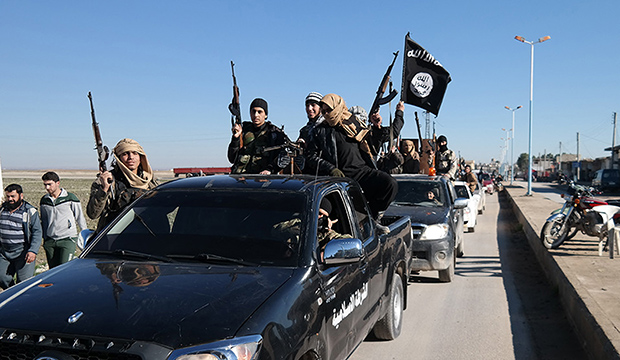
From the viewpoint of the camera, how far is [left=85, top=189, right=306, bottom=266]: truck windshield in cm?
357

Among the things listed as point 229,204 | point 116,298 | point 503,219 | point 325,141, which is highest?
point 325,141

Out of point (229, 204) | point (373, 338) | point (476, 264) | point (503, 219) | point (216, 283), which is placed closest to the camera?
point (216, 283)

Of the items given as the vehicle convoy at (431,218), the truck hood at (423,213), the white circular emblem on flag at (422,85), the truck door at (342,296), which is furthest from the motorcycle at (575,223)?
the truck door at (342,296)

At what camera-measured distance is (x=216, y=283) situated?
3.10 m

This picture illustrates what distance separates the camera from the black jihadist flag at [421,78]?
1098cm

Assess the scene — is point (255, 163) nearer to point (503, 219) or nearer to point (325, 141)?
point (325, 141)

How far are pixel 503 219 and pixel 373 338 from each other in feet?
55.8

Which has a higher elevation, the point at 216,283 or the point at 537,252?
the point at 216,283

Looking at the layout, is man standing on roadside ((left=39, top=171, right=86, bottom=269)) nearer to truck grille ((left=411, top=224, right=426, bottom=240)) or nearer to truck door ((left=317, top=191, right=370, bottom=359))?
truck door ((left=317, top=191, right=370, bottom=359))

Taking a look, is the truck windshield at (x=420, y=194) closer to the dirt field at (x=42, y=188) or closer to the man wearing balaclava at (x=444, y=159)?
the man wearing balaclava at (x=444, y=159)

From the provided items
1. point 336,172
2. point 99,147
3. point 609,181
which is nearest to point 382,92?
point 336,172

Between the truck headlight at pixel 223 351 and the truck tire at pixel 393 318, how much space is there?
3124 millimetres

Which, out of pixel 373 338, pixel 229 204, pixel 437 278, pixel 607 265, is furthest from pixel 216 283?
pixel 607 265

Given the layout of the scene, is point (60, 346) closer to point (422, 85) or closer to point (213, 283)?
point (213, 283)
